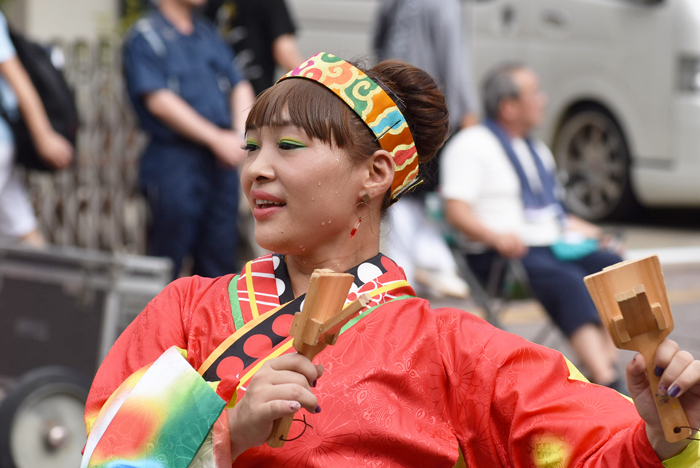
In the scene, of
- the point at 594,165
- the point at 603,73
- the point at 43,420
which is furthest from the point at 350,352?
the point at 594,165

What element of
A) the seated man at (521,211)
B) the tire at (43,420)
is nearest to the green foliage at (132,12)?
the seated man at (521,211)

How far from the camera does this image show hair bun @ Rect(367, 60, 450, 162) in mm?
1925

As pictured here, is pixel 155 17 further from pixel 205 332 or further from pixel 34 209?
pixel 205 332

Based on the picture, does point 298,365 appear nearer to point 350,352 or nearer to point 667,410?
point 350,352

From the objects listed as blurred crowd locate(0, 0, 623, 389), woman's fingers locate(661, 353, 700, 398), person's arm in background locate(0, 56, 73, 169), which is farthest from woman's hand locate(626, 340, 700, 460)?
person's arm in background locate(0, 56, 73, 169)

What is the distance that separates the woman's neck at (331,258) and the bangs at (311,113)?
20cm

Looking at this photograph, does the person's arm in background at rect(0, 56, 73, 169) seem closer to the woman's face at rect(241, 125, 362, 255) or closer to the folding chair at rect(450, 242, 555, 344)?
the folding chair at rect(450, 242, 555, 344)

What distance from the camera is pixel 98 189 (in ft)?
18.1

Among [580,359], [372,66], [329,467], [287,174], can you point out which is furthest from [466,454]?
[580,359]

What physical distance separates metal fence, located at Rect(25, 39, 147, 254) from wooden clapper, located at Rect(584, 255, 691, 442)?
436 centimetres

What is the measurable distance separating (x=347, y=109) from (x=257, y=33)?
3.32 metres

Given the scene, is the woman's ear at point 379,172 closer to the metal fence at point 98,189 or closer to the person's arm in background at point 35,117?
the person's arm in background at point 35,117

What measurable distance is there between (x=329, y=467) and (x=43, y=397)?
2019mm

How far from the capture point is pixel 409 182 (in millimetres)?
1953
